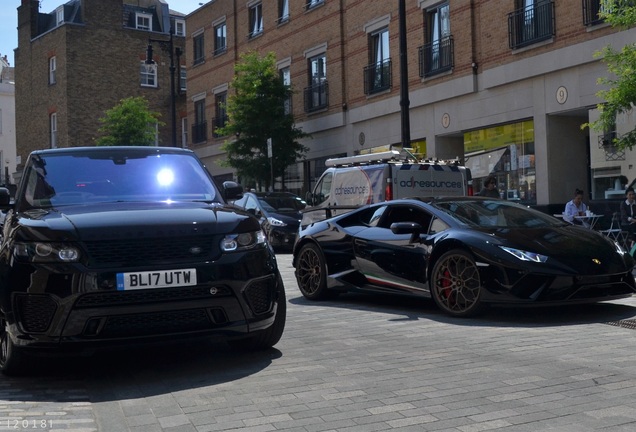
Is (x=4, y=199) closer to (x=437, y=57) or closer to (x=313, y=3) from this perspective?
(x=437, y=57)

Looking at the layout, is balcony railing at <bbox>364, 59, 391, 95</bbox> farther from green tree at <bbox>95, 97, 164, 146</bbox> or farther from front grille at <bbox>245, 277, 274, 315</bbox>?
front grille at <bbox>245, 277, 274, 315</bbox>

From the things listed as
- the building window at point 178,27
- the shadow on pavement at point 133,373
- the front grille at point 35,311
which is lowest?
the shadow on pavement at point 133,373

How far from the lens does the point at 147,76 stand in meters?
52.2

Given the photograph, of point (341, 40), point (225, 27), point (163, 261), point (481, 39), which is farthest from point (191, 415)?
point (225, 27)

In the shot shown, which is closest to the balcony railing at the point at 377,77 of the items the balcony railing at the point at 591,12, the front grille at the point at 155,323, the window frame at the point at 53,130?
the balcony railing at the point at 591,12

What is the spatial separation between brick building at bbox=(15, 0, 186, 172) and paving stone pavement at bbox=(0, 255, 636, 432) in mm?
39427

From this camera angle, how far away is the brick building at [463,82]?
62.2 feet

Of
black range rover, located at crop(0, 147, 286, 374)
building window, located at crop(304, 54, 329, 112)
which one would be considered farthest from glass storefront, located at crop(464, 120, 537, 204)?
black range rover, located at crop(0, 147, 286, 374)

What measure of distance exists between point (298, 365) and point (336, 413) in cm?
145

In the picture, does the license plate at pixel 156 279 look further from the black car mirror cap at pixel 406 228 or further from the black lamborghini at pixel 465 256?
the black car mirror cap at pixel 406 228

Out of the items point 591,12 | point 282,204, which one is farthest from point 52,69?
point 591,12

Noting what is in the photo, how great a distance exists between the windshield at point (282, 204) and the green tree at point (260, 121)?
6.58 m

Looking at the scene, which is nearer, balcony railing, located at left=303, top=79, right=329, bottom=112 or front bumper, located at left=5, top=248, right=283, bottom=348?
front bumper, located at left=5, top=248, right=283, bottom=348

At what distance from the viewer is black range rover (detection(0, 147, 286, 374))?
5590mm
